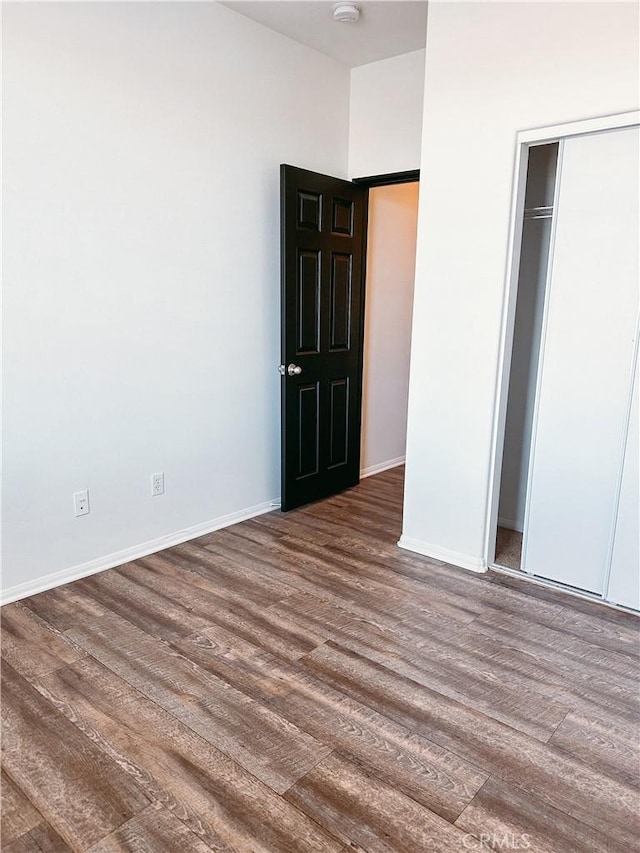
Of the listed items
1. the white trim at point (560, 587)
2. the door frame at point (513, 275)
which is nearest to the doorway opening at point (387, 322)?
the door frame at point (513, 275)

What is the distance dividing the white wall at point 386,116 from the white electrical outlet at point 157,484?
95.7 inches

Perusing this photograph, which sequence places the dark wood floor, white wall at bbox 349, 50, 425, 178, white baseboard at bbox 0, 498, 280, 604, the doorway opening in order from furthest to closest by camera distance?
1. the doorway opening
2. white wall at bbox 349, 50, 425, 178
3. white baseboard at bbox 0, 498, 280, 604
4. the dark wood floor

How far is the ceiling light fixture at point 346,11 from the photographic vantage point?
10.1 feet

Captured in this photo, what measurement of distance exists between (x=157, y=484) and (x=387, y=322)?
2.37m

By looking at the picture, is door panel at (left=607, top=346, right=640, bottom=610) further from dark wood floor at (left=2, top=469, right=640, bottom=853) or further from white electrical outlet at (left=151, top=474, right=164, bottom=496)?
white electrical outlet at (left=151, top=474, right=164, bottom=496)

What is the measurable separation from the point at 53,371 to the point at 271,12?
89.5 inches

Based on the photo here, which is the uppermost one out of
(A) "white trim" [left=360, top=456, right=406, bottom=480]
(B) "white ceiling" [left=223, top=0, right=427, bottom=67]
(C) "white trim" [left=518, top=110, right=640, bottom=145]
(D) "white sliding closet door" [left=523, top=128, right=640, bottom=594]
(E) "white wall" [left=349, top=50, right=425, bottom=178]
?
(B) "white ceiling" [left=223, top=0, right=427, bottom=67]

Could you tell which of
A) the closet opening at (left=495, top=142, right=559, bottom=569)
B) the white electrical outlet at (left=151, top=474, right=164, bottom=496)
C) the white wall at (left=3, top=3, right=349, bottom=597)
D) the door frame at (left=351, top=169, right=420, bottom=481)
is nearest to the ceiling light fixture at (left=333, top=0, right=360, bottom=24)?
the white wall at (left=3, top=3, right=349, bottom=597)

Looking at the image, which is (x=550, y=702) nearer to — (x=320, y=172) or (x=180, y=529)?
(x=180, y=529)

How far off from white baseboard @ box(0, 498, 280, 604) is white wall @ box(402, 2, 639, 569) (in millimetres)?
1058

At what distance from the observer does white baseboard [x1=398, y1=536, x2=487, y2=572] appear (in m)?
3.12

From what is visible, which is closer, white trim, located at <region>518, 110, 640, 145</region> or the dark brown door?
white trim, located at <region>518, 110, 640, 145</region>

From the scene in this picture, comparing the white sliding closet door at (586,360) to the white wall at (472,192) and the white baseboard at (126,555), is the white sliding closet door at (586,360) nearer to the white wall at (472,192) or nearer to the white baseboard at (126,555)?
the white wall at (472,192)

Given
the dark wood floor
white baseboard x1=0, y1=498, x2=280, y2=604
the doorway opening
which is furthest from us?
the doorway opening
